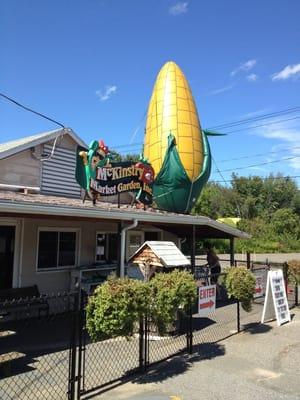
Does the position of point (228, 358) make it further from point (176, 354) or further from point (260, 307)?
point (260, 307)

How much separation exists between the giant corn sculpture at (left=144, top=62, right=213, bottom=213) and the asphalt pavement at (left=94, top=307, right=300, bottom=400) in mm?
8604

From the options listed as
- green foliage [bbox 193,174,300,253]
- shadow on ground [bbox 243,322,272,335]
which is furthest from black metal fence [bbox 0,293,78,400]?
green foliage [bbox 193,174,300,253]

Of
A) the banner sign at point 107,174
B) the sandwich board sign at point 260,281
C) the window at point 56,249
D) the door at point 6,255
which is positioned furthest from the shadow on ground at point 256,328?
the door at point 6,255

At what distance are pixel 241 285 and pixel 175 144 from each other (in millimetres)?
8841

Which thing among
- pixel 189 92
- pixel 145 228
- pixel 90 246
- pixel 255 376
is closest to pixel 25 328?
pixel 90 246

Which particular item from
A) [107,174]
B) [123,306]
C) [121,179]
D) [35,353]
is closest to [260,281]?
[121,179]

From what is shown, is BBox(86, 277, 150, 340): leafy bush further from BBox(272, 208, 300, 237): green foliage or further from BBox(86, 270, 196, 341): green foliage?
BBox(272, 208, 300, 237): green foliage

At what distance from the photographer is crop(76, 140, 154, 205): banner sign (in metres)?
10.3

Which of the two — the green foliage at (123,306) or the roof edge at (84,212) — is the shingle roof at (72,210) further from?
the green foliage at (123,306)

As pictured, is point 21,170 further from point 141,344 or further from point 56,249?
point 141,344

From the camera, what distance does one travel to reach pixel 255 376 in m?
6.36

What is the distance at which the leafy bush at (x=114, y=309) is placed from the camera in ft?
18.3

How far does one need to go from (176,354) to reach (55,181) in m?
7.27

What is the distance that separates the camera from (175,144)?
55.4 feet
